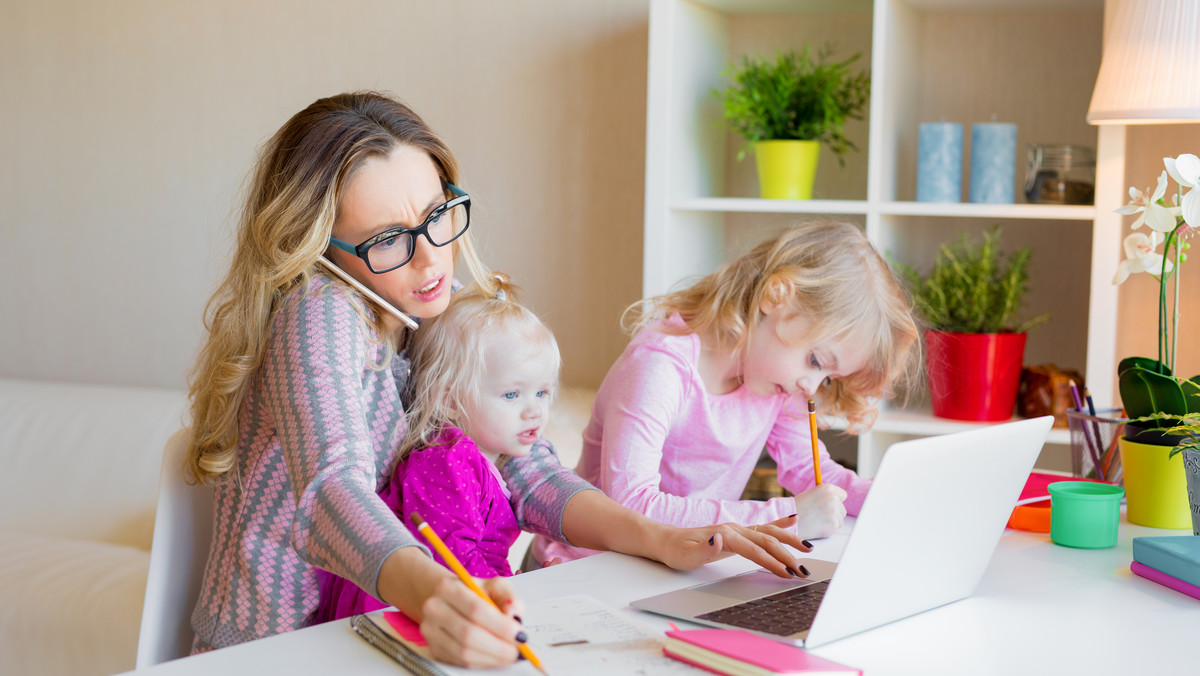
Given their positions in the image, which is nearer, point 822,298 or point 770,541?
point 770,541

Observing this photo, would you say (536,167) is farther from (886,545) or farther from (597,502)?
(886,545)

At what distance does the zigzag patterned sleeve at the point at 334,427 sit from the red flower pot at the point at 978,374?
1.23 m

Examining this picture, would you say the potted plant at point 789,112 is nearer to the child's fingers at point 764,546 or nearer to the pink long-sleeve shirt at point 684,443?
the pink long-sleeve shirt at point 684,443

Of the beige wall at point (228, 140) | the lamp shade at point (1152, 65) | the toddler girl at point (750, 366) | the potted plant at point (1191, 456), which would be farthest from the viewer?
the beige wall at point (228, 140)

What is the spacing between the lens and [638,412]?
1.42 metres

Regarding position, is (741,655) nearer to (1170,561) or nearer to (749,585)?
(749,585)

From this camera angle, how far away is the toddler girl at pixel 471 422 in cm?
121

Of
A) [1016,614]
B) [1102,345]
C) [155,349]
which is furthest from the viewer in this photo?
[155,349]

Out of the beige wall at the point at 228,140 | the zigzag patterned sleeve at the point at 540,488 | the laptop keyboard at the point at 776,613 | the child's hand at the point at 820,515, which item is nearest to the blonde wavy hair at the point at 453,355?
the zigzag patterned sleeve at the point at 540,488

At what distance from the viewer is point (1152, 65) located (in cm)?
165

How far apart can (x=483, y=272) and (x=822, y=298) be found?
1.58ft

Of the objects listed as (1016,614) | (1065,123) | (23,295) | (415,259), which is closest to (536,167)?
(1065,123)

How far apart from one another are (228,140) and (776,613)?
90.7 inches

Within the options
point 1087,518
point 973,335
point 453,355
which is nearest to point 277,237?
point 453,355
